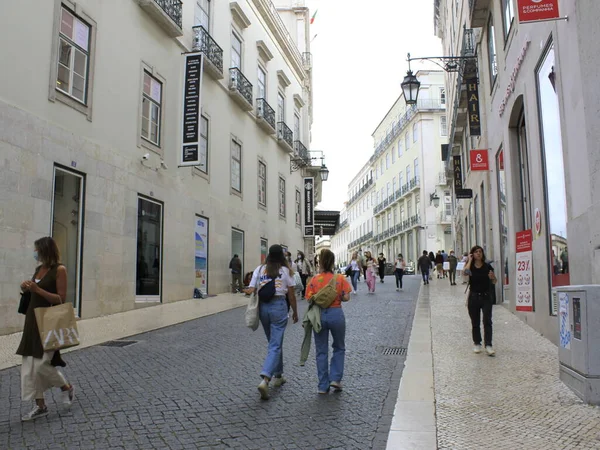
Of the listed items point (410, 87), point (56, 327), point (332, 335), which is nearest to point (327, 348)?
point (332, 335)

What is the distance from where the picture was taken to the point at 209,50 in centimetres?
1934

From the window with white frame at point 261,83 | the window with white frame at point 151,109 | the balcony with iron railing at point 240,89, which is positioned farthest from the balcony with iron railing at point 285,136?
the window with white frame at point 151,109

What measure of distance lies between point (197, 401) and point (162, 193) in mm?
11516

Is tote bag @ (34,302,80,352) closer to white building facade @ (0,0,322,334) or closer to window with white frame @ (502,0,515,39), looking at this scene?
white building facade @ (0,0,322,334)

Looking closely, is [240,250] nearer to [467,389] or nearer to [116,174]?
[116,174]

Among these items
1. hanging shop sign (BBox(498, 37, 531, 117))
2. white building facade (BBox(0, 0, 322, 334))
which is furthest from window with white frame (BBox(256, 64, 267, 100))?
hanging shop sign (BBox(498, 37, 531, 117))

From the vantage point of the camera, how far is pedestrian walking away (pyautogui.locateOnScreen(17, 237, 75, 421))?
4.95 meters

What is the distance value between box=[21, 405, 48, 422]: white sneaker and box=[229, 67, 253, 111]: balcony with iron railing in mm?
18061

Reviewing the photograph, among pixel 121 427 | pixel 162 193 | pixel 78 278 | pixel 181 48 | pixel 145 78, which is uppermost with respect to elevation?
pixel 181 48

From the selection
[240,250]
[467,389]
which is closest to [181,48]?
[240,250]

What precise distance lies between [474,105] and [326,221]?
31.7 meters

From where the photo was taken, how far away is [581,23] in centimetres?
633

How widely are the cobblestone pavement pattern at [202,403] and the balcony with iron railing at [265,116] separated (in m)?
17.8

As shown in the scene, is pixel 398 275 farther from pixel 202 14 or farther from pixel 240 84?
pixel 202 14
